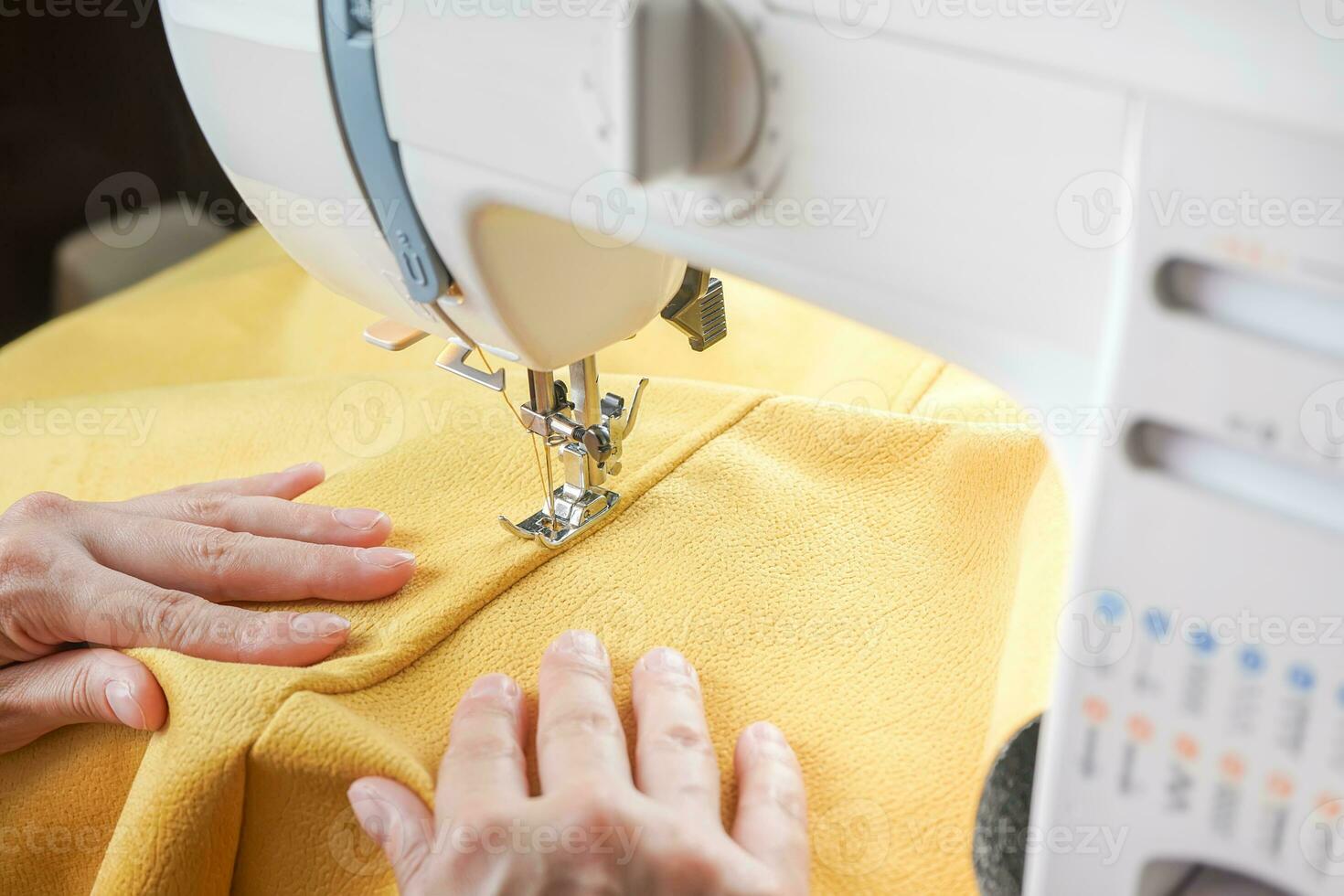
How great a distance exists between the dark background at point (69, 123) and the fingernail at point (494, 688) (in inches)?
54.2

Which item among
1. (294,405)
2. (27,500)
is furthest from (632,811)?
(294,405)

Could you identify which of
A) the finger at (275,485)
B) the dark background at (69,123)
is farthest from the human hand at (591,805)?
the dark background at (69,123)

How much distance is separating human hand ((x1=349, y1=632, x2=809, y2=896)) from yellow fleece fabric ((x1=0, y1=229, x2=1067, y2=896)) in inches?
1.0

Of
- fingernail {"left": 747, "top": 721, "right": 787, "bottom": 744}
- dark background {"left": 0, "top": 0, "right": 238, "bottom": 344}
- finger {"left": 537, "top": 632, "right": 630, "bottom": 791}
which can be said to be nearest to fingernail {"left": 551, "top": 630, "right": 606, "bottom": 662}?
finger {"left": 537, "top": 632, "right": 630, "bottom": 791}

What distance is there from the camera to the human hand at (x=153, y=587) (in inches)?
31.8

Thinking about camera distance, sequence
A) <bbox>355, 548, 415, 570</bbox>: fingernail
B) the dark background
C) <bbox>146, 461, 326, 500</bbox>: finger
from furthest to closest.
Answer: the dark background → <bbox>146, 461, 326, 500</bbox>: finger → <bbox>355, 548, 415, 570</bbox>: fingernail

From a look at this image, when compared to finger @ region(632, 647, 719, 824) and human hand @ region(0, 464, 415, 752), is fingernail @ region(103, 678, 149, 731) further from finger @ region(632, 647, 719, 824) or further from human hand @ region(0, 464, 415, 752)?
finger @ region(632, 647, 719, 824)

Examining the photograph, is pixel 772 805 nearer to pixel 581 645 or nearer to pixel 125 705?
pixel 581 645

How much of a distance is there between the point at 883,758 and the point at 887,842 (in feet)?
0.18

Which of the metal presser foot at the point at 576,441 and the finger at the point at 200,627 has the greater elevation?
Answer: the metal presser foot at the point at 576,441

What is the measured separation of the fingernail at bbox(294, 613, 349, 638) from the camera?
0.81m

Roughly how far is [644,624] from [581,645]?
60mm

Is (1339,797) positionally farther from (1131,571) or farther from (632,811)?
(632,811)

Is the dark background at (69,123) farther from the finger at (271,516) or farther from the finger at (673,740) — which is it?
the finger at (673,740)
